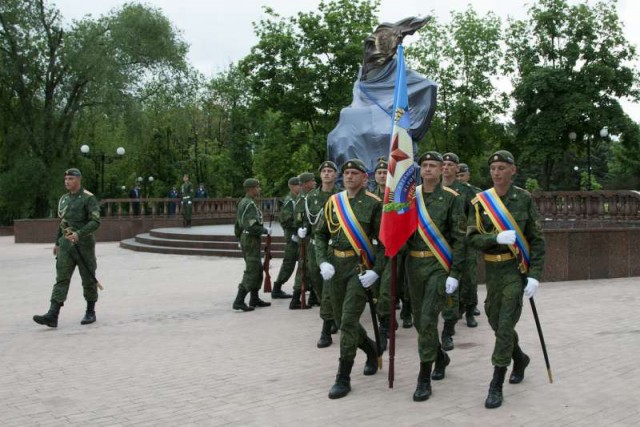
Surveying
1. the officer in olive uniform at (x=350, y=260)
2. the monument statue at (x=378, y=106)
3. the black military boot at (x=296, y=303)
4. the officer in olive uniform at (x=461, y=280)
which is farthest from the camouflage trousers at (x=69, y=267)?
the monument statue at (x=378, y=106)

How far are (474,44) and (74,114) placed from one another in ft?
78.0

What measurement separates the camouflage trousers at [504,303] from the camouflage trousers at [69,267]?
5.79 metres

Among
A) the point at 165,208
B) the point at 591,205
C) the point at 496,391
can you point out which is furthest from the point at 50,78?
the point at 496,391

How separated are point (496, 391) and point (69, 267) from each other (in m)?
6.06

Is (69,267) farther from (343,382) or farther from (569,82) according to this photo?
(569,82)

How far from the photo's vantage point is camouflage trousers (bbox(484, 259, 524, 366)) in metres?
5.41

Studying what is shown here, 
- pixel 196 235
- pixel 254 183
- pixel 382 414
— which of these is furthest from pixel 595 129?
pixel 382 414

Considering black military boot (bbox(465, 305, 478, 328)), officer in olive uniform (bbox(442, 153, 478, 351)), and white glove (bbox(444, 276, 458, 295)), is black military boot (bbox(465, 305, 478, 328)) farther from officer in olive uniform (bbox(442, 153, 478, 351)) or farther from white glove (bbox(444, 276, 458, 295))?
white glove (bbox(444, 276, 458, 295))

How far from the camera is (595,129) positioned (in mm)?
38719

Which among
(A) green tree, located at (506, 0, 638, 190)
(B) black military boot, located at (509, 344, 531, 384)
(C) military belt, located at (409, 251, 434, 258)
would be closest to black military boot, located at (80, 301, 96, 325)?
(C) military belt, located at (409, 251, 434, 258)

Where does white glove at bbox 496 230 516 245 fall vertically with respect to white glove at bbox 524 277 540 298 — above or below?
above

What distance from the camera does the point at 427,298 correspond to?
567 cm

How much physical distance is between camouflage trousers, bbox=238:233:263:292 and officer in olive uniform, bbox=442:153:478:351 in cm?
298

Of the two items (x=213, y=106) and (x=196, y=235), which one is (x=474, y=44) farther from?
(x=196, y=235)
